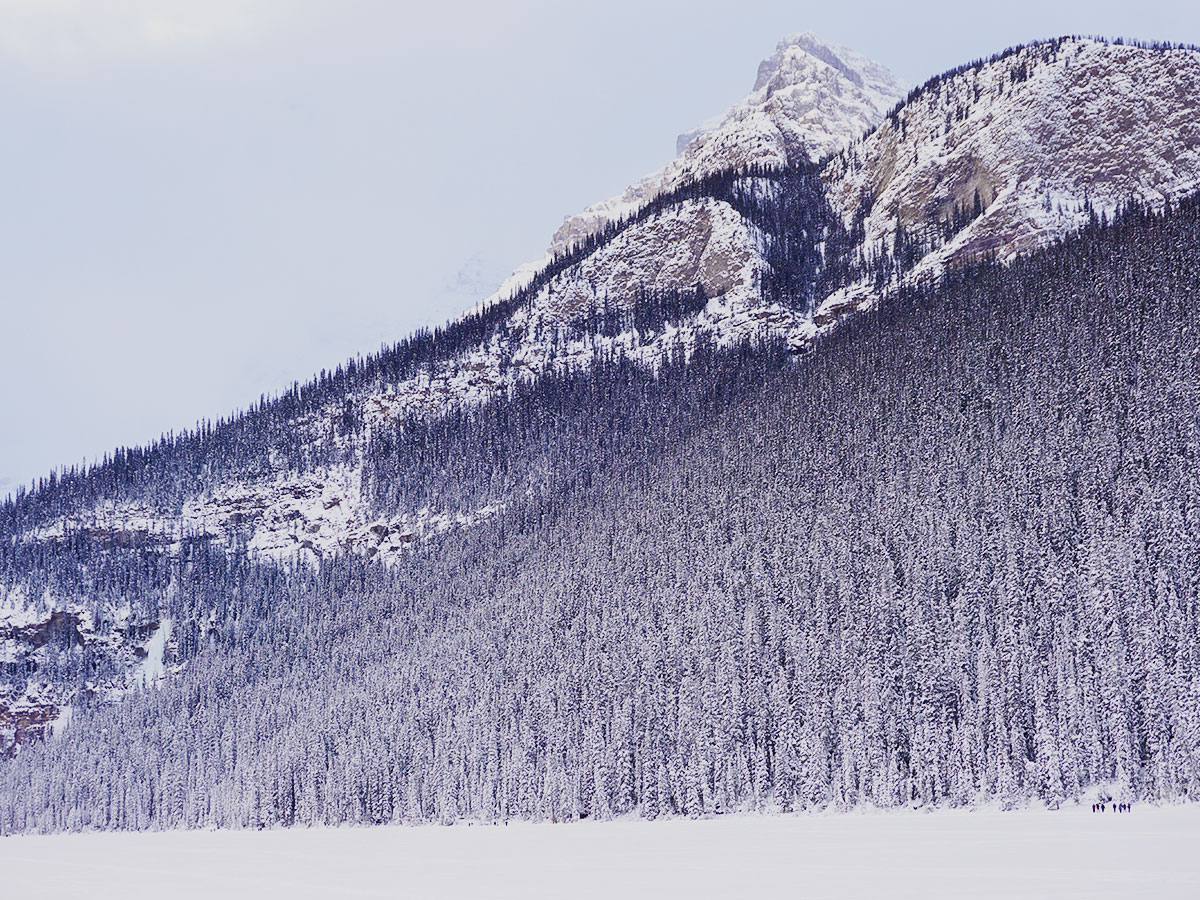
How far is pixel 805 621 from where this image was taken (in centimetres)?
9238

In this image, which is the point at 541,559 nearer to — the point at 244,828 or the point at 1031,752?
the point at 244,828

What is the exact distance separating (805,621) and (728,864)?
178 ft

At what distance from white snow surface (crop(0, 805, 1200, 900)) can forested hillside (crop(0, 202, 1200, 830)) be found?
11410 mm

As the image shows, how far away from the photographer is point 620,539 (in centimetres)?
13038

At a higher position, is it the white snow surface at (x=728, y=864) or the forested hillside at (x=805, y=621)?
the forested hillside at (x=805, y=621)

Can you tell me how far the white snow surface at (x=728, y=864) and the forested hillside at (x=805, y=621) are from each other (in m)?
11.4

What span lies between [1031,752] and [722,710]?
2416cm

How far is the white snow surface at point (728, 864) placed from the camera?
98.0ft

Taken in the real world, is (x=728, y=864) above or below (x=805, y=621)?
below

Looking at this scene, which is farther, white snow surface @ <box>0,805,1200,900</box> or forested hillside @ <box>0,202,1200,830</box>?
forested hillside @ <box>0,202,1200,830</box>

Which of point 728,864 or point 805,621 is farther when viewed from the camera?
point 805,621

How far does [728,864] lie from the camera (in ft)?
129

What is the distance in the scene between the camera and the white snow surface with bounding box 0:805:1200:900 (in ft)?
98.0

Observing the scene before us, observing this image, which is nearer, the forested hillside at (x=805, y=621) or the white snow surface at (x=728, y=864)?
the white snow surface at (x=728, y=864)
